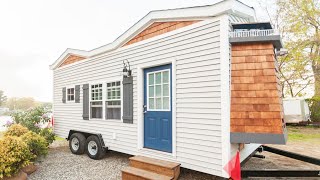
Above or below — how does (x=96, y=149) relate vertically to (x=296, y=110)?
below

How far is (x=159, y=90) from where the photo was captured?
5.01m

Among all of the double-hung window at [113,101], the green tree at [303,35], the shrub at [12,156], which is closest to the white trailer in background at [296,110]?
the green tree at [303,35]

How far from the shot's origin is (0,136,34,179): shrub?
421 cm

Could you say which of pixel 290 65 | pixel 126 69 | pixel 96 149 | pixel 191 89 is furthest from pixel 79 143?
pixel 290 65

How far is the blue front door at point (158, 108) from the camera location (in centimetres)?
477

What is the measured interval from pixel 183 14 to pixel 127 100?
2.42 metres

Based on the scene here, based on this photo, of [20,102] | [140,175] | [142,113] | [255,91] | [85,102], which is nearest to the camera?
[255,91]

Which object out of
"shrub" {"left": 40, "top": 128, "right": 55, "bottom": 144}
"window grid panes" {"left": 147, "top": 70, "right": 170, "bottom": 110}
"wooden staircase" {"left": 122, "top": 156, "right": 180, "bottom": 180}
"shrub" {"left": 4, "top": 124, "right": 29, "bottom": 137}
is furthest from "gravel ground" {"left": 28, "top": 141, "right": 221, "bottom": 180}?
"window grid panes" {"left": 147, "top": 70, "right": 170, "bottom": 110}

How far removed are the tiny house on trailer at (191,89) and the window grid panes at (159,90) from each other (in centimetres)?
2

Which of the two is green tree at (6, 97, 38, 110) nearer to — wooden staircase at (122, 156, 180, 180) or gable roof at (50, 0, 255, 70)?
gable roof at (50, 0, 255, 70)

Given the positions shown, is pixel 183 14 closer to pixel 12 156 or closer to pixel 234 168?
pixel 234 168

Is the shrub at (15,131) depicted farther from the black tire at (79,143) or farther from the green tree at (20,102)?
the green tree at (20,102)

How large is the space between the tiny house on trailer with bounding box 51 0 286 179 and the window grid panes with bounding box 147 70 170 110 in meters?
0.02

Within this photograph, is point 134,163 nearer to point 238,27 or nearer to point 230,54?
point 230,54
